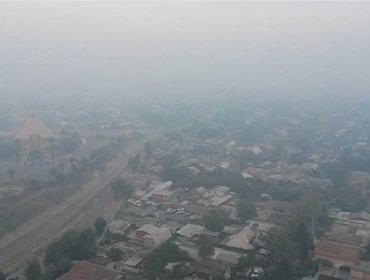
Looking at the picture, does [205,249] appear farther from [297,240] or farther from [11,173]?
[11,173]

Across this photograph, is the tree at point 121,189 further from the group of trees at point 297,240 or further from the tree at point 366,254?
the tree at point 366,254

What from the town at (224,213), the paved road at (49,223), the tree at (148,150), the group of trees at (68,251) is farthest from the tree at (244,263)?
the tree at (148,150)

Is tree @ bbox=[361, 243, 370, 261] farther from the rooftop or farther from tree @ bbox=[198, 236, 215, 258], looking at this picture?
the rooftop

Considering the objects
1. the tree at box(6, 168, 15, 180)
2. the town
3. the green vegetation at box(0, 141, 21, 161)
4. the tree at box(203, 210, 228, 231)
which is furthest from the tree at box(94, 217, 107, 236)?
the green vegetation at box(0, 141, 21, 161)

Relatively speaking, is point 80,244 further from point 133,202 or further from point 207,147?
point 207,147

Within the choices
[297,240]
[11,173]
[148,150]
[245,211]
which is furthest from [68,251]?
[148,150]

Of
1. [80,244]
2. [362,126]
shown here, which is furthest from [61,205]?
[362,126]
